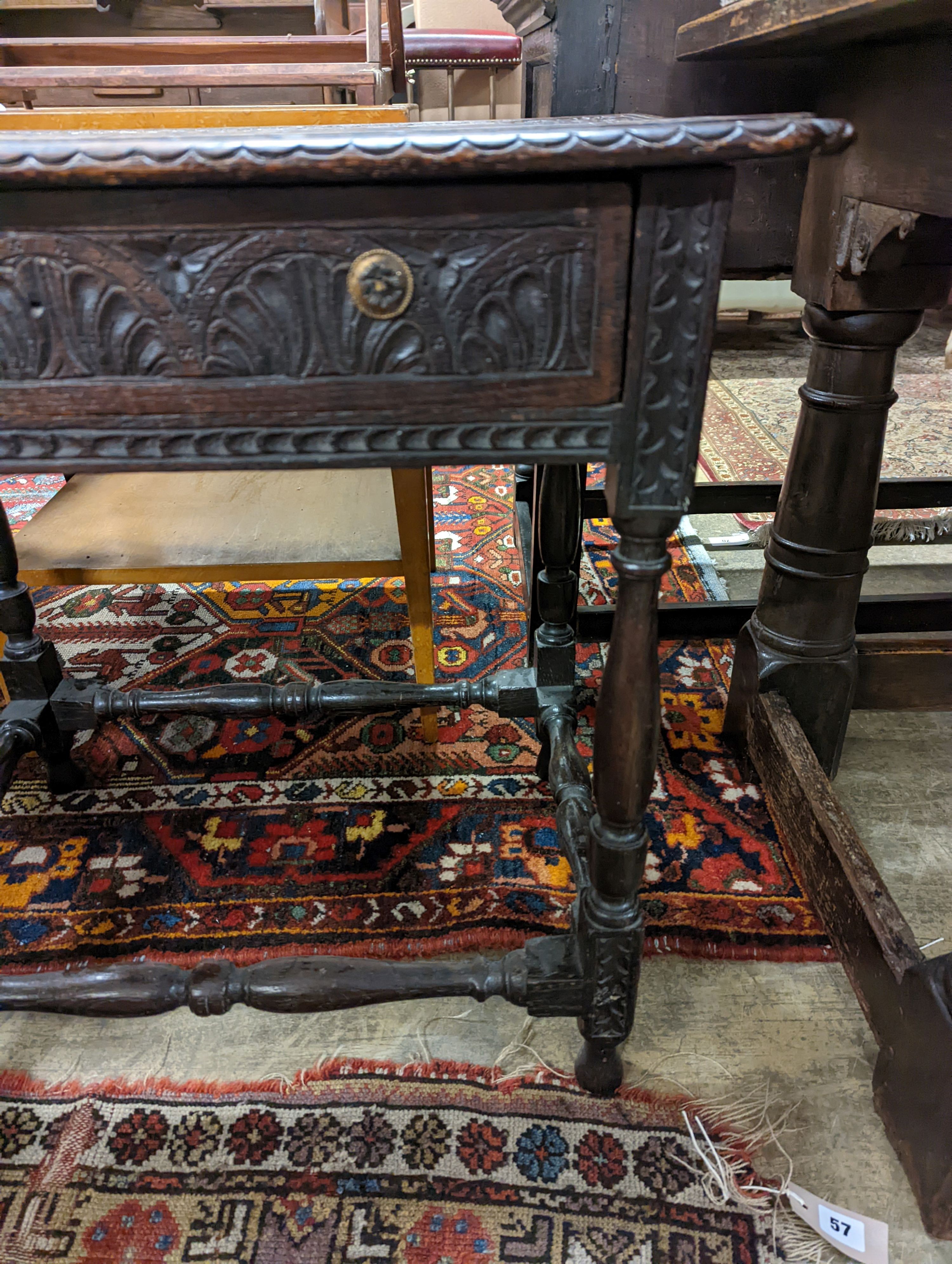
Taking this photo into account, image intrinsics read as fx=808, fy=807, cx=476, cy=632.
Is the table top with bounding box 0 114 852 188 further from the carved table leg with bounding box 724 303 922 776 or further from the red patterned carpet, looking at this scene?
the red patterned carpet

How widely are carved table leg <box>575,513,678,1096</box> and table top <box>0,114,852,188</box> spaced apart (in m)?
0.27

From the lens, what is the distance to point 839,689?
4.49 ft

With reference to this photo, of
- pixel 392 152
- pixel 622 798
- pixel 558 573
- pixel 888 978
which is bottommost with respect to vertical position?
pixel 888 978

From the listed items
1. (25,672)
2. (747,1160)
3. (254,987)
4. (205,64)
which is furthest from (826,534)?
(205,64)

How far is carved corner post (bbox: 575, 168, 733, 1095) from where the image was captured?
0.59m

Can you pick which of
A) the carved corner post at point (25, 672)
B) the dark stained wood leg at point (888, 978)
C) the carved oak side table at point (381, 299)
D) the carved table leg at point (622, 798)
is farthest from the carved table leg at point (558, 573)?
the carved corner post at point (25, 672)

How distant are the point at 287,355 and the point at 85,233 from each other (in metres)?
0.16

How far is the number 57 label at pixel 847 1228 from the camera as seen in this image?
832mm

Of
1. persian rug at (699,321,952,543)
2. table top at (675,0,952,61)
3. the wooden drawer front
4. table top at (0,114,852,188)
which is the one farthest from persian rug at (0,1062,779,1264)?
persian rug at (699,321,952,543)

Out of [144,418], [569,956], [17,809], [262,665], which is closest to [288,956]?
[569,956]

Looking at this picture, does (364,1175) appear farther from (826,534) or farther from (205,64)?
(205,64)

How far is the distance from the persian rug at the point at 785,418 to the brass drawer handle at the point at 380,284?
1515mm

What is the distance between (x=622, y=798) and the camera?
0.82 m

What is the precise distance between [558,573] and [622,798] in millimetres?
586
